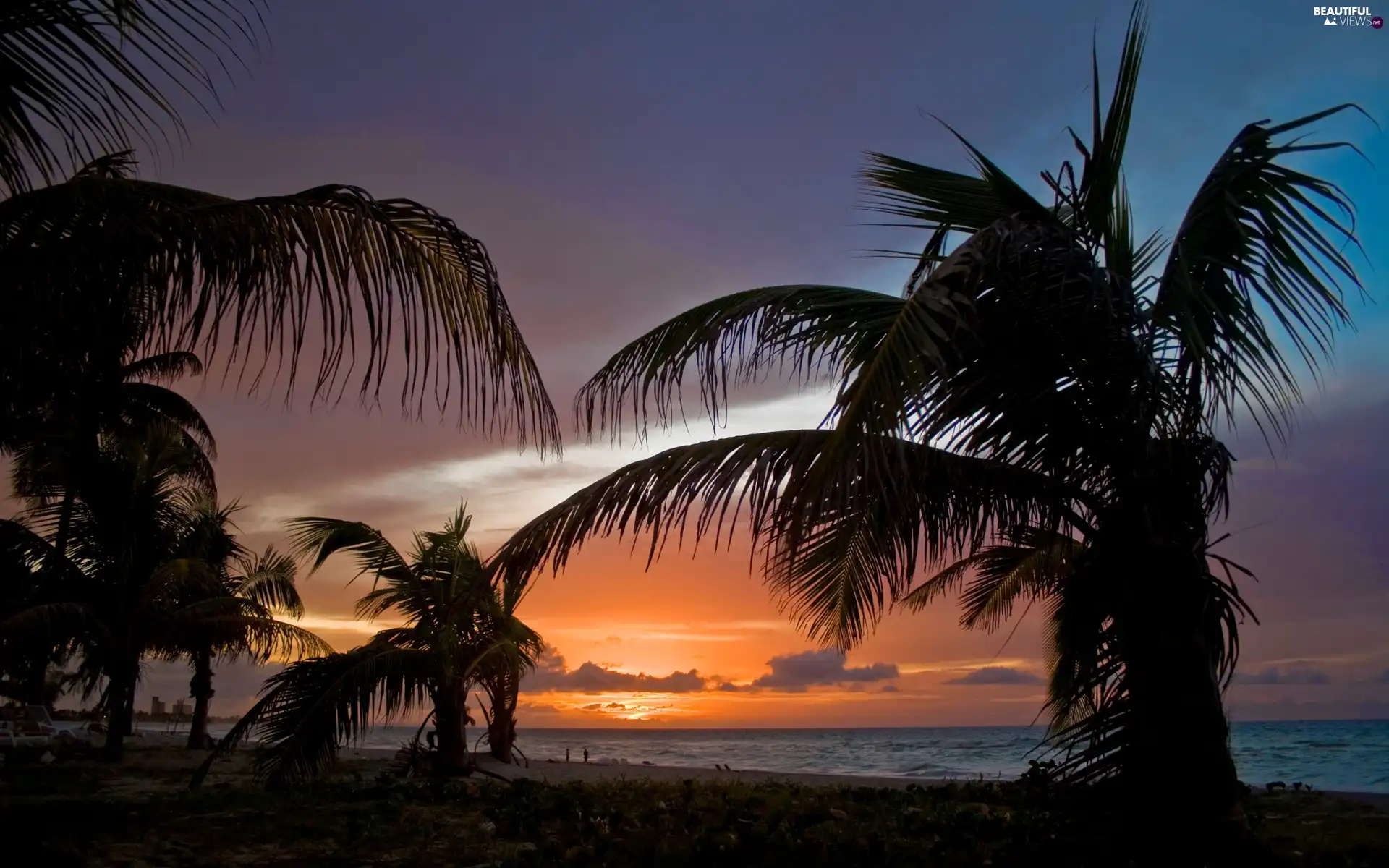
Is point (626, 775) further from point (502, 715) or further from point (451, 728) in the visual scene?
point (451, 728)

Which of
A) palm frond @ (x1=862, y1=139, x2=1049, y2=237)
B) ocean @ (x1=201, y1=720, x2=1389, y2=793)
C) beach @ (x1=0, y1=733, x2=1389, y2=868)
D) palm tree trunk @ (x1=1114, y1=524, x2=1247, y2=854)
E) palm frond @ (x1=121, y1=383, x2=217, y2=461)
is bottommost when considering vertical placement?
ocean @ (x1=201, y1=720, x2=1389, y2=793)

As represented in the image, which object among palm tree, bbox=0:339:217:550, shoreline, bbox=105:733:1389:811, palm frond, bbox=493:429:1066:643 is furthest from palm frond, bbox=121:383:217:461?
palm frond, bbox=493:429:1066:643

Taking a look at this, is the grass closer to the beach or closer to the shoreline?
the beach

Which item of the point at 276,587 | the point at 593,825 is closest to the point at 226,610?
the point at 276,587

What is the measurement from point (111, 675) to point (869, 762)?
31209 mm

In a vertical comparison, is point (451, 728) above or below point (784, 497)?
below

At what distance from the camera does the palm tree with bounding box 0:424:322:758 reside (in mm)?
14227

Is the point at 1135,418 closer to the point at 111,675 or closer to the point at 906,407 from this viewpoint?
the point at 906,407

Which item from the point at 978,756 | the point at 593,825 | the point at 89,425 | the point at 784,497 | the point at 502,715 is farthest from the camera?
the point at 978,756

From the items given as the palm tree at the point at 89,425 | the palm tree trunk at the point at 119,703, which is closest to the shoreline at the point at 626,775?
the palm tree trunk at the point at 119,703

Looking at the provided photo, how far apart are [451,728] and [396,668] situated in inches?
90.5

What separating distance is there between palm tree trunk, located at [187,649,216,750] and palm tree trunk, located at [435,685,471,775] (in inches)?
329

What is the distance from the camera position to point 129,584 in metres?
15.5

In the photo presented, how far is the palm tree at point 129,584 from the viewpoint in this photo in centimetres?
1423
